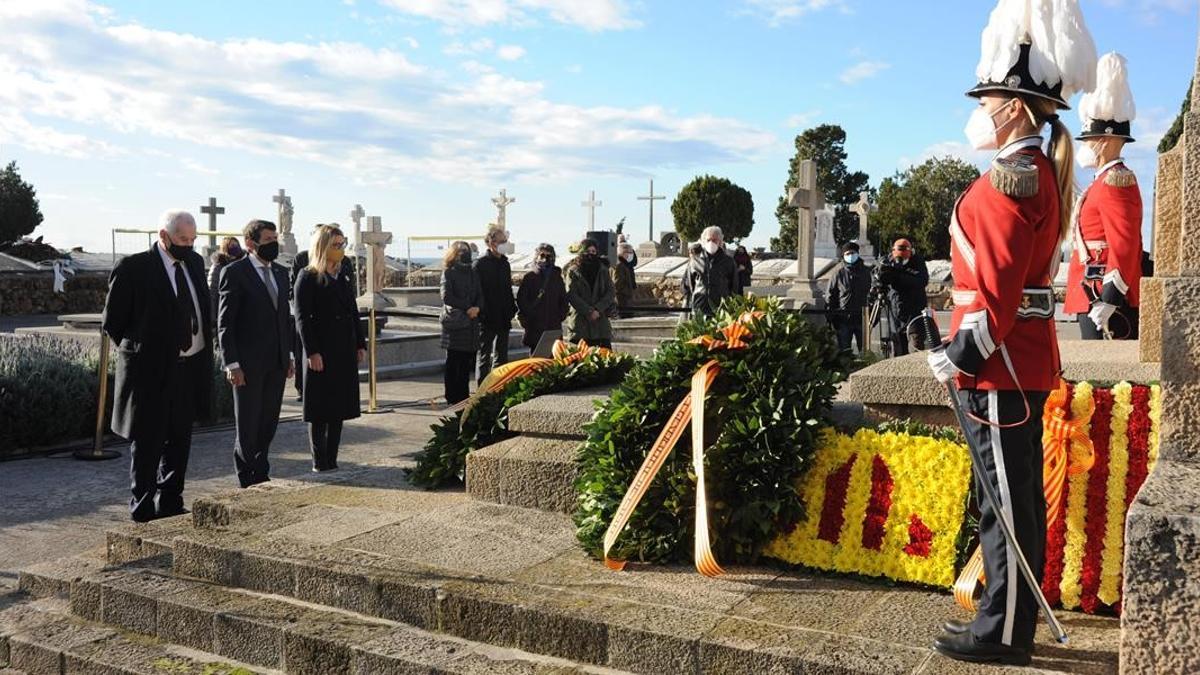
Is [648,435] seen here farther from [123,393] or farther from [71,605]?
[123,393]

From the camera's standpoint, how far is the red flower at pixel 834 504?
4480mm

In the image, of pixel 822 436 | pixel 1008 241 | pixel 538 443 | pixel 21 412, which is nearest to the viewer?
pixel 1008 241

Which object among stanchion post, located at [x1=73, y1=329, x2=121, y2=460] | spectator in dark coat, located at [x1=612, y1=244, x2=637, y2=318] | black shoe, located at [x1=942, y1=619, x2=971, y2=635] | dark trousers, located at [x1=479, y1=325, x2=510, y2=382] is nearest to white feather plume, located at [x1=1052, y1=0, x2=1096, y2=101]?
black shoe, located at [x1=942, y1=619, x2=971, y2=635]

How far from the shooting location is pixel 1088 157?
6105 mm

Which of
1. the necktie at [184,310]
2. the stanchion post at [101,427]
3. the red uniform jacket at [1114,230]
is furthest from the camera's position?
the stanchion post at [101,427]

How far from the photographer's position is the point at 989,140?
144 inches

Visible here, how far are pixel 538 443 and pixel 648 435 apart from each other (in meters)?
1.07

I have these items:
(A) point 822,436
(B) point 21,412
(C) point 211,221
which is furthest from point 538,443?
(C) point 211,221

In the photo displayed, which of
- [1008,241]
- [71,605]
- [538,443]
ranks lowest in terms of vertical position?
[71,605]

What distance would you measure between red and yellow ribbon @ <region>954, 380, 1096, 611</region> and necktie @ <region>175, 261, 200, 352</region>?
4.77 metres

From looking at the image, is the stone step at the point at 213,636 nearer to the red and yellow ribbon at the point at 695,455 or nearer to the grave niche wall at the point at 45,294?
the red and yellow ribbon at the point at 695,455

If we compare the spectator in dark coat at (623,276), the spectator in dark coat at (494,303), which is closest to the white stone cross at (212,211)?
the spectator in dark coat at (623,276)

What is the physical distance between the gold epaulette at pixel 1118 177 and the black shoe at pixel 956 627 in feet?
10.7

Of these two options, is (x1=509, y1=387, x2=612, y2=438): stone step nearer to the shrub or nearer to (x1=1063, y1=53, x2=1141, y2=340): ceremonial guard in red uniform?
the shrub
